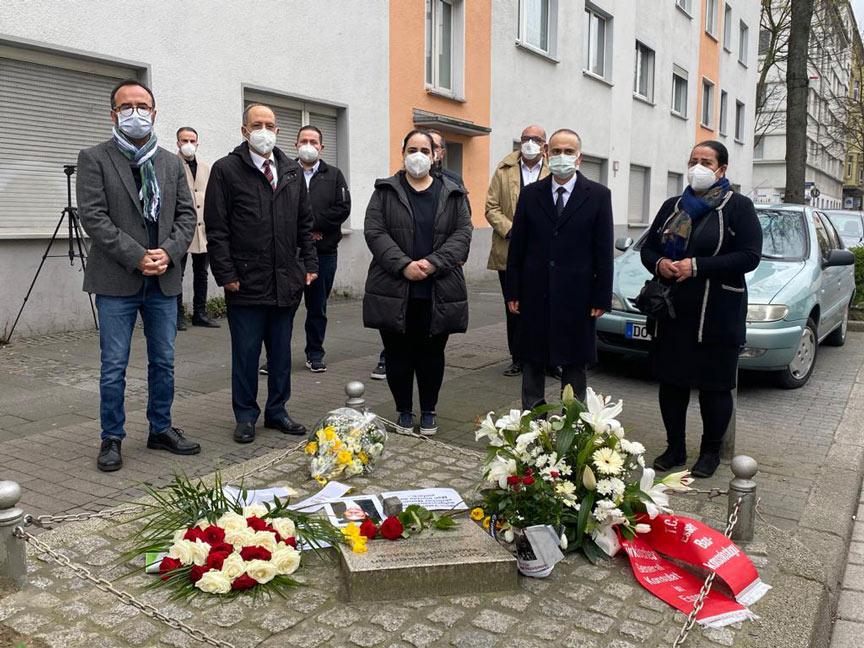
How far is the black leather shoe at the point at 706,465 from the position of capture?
4867mm

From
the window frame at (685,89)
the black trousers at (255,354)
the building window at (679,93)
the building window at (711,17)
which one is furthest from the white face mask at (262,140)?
the building window at (711,17)

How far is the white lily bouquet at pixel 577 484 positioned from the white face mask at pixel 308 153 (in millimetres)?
4110

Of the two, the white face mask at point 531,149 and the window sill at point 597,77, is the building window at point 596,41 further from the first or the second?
the white face mask at point 531,149

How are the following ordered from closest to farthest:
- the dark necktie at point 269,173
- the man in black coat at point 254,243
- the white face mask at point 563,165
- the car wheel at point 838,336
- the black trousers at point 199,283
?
the white face mask at point 563,165 → the man in black coat at point 254,243 → the dark necktie at point 269,173 → the black trousers at point 199,283 → the car wheel at point 838,336

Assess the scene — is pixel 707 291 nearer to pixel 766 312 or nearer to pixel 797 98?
pixel 766 312

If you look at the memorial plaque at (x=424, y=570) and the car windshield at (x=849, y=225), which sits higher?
the car windshield at (x=849, y=225)

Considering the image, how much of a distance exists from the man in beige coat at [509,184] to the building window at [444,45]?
7.66 m

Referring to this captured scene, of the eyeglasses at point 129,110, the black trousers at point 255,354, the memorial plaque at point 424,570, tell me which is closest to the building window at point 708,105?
the black trousers at point 255,354

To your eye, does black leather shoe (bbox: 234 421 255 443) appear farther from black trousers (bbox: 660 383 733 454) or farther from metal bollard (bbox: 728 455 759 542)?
metal bollard (bbox: 728 455 759 542)

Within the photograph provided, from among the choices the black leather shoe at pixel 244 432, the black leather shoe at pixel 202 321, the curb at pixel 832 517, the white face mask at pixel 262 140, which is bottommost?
the curb at pixel 832 517

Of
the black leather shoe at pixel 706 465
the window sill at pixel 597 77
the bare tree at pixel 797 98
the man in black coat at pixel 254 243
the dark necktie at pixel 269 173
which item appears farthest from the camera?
the window sill at pixel 597 77

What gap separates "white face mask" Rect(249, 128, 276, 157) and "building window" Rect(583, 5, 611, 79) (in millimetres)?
16271

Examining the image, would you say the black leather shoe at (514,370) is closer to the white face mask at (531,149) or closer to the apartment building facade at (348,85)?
the white face mask at (531,149)

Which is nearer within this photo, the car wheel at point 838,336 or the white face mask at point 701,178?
the white face mask at point 701,178
